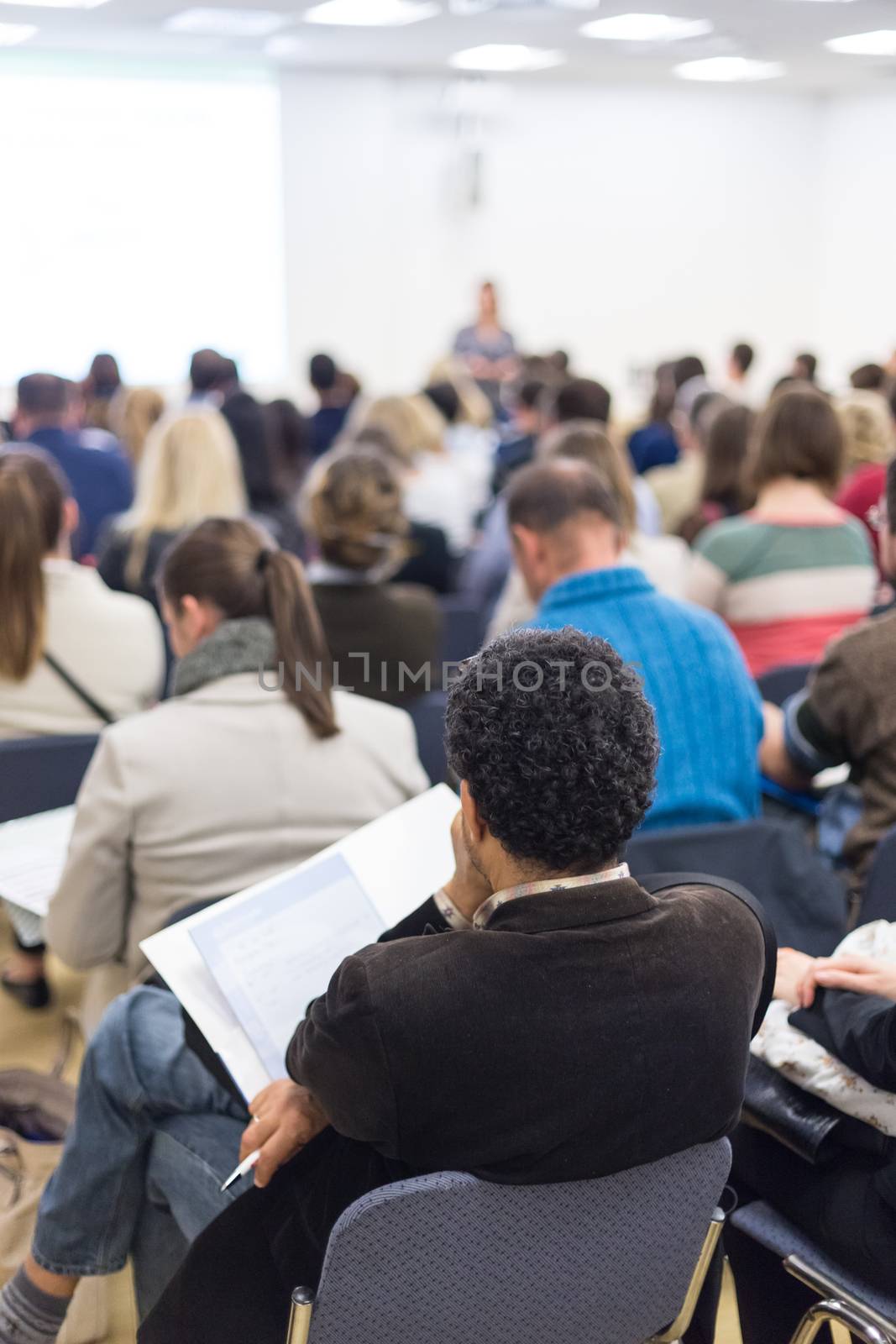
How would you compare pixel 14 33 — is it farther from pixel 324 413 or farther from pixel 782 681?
pixel 782 681

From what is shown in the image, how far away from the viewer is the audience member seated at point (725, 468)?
395cm

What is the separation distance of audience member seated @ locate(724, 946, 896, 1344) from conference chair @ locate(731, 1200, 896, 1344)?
12 millimetres

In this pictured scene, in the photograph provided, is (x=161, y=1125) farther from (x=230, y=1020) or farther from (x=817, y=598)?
(x=817, y=598)

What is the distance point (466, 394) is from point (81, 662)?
5091 mm

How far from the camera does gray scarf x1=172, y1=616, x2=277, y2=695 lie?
204 centimetres

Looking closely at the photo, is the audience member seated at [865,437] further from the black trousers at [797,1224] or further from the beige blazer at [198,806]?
the black trousers at [797,1224]

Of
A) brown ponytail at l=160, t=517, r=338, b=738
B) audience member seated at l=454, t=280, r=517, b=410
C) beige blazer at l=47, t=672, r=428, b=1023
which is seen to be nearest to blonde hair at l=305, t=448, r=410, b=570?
brown ponytail at l=160, t=517, r=338, b=738

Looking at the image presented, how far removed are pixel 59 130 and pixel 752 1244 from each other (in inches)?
365

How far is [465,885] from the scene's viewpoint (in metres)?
1.40

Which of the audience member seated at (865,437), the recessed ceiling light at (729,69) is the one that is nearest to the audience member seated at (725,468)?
the audience member seated at (865,437)

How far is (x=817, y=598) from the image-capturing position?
10.6ft

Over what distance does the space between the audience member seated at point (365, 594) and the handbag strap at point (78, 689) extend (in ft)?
1.76

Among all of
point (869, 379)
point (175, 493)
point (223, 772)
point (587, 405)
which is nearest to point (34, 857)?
point (223, 772)

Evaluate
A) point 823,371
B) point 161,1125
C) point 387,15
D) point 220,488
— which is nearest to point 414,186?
point 387,15
